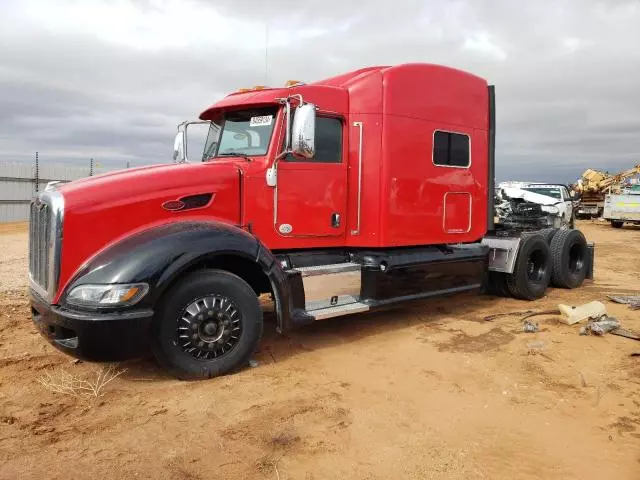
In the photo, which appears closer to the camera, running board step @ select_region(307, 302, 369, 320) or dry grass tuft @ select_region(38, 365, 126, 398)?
dry grass tuft @ select_region(38, 365, 126, 398)

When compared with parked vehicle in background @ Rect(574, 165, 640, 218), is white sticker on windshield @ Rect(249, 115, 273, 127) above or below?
below

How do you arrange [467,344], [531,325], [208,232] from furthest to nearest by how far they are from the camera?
1. [531,325]
2. [467,344]
3. [208,232]

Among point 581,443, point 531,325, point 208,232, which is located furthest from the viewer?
point 531,325

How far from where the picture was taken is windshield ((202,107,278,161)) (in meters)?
5.11

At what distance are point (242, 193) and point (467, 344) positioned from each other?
2904mm

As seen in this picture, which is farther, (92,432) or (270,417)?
(270,417)

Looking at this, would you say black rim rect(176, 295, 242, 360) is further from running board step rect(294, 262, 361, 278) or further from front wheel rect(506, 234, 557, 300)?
front wheel rect(506, 234, 557, 300)

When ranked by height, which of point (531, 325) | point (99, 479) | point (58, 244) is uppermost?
point (58, 244)

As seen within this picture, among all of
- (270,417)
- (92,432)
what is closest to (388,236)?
(270,417)

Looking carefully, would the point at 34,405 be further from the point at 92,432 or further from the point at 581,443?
the point at 581,443

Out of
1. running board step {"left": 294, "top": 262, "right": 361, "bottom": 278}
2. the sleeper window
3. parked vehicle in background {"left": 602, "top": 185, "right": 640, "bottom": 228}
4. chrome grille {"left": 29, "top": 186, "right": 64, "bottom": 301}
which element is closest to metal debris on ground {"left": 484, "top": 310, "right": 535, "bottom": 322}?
the sleeper window

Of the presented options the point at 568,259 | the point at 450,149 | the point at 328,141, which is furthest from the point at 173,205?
the point at 568,259

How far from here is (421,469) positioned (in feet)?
10.00

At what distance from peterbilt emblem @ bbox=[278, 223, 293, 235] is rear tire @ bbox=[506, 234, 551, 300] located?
3.93m
